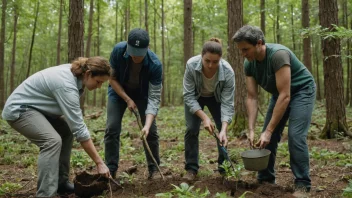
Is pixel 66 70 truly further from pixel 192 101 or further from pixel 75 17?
pixel 75 17

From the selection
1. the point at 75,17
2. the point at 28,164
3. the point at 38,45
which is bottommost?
the point at 28,164

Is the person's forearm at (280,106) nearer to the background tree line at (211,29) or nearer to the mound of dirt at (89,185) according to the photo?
the background tree line at (211,29)

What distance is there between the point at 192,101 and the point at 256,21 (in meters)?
20.8

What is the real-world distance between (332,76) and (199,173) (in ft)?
12.7

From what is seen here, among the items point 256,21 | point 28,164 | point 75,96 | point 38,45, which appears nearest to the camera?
point 75,96

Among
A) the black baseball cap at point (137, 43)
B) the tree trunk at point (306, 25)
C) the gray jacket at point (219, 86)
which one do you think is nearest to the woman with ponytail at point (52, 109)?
the black baseball cap at point (137, 43)

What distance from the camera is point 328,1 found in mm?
6559

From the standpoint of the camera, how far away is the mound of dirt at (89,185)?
3.59 m

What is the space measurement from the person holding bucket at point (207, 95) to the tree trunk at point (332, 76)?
10.8 feet

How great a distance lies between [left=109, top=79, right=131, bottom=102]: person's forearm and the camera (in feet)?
14.3

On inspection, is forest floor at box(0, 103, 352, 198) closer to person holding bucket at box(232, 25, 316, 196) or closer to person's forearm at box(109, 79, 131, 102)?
person holding bucket at box(232, 25, 316, 196)

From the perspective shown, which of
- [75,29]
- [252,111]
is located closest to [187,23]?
[75,29]

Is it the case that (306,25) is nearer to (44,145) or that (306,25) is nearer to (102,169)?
(102,169)

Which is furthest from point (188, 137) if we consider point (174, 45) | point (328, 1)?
point (174, 45)
